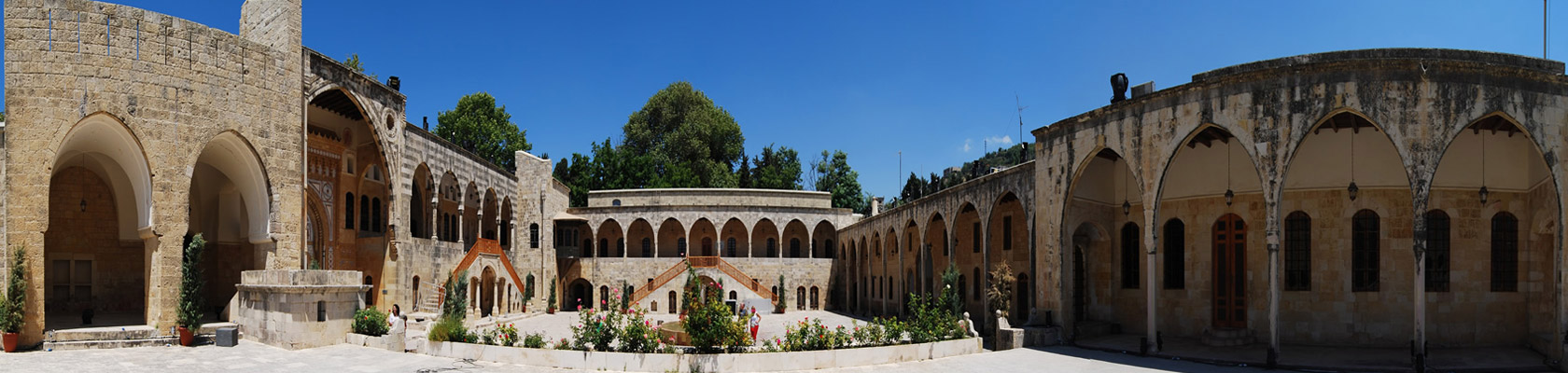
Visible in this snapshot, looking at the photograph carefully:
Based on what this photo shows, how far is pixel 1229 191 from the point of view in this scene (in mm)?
20625

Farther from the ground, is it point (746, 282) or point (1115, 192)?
point (1115, 192)

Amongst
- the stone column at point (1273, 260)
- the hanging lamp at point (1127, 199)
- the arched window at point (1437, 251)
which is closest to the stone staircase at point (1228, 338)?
the stone column at point (1273, 260)

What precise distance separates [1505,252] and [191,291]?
26.5m

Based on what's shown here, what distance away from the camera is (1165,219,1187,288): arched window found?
21969 millimetres

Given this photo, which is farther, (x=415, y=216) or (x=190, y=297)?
(x=415, y=216)

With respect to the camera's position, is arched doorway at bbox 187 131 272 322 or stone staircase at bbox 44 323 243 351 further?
arched doorway at bbox 187 131 272 322

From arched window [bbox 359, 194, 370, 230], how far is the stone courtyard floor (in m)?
11.2

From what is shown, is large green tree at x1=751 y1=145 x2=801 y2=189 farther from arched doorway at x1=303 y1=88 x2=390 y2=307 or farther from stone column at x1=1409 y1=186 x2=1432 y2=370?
stone column at x1=1409 y1=186 x2=1432 y2=370

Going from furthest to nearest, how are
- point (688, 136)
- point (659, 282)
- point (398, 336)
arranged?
1. point (688, 136)
2. point (659, 282)
3. point (398, 336)

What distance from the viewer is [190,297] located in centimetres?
2077

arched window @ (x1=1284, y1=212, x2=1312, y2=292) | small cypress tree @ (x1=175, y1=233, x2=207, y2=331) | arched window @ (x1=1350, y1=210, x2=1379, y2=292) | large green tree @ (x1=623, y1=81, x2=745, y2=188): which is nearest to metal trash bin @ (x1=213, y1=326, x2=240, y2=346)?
small cypress tree @ (x1=175, y1=233, x2=207, y2=331)

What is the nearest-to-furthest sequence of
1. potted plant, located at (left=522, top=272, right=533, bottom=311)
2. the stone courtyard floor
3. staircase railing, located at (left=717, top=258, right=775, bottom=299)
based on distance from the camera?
the stone courtyard floor → potted plant, located at (left=522, top=272, right=533, bottom=311) → staircase railing, located at (left=717, top=258, right=775, bottom=299)

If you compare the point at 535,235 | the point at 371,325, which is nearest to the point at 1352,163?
the point at 371,325

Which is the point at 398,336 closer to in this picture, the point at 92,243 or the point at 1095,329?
the point at 92,243
